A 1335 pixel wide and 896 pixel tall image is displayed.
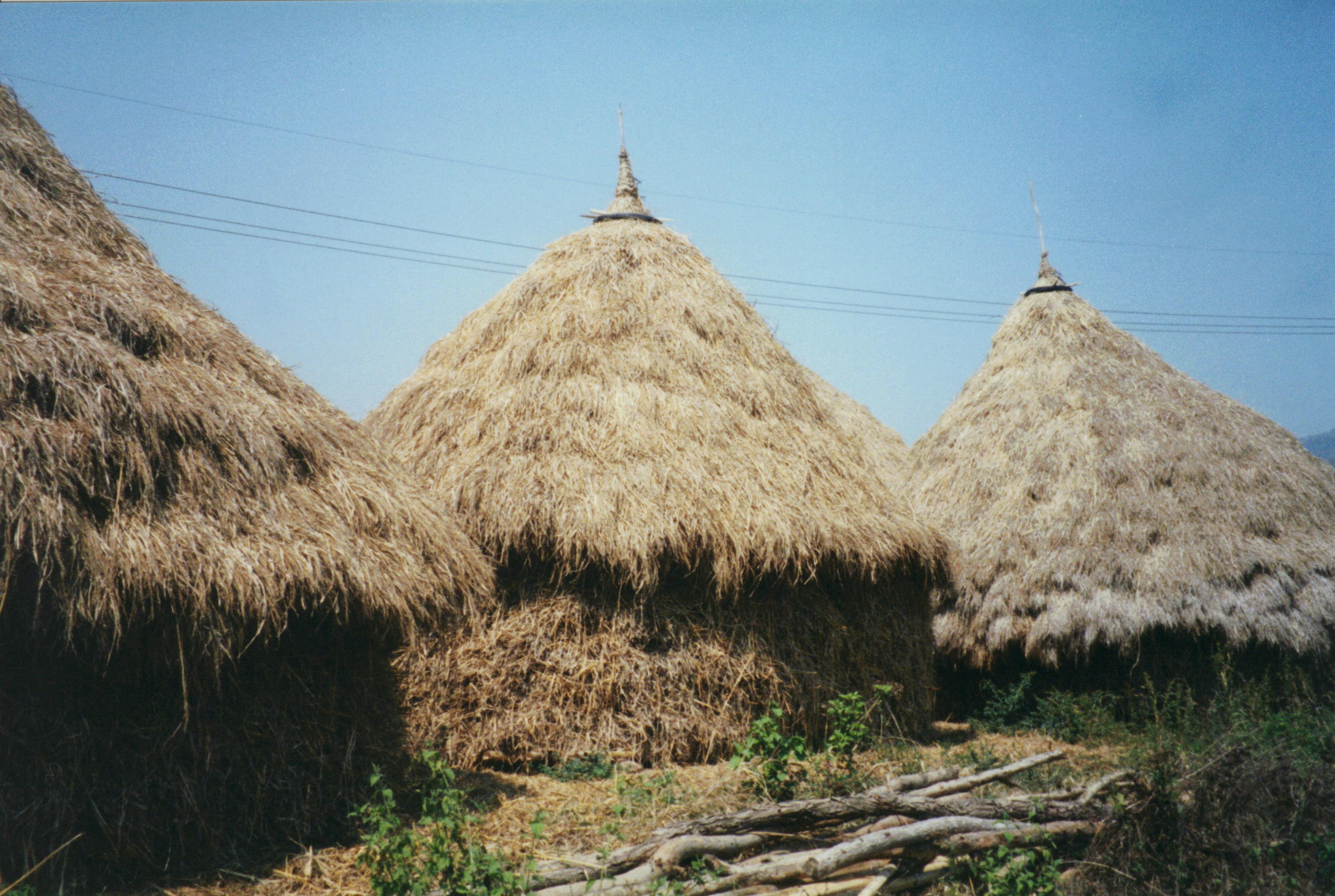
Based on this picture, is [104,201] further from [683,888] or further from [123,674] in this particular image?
[683,888]

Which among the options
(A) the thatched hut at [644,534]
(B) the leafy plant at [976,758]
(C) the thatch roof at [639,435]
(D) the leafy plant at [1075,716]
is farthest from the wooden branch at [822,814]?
(D) the leafy plant at [1075,716]

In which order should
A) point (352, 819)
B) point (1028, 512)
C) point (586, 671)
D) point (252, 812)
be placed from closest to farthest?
point (252, 812) < point (352, 819) < point (586, 671) < point (1028, 512)

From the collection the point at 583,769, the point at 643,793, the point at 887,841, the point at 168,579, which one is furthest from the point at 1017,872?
the point at 168,579

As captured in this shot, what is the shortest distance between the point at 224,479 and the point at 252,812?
1.74m

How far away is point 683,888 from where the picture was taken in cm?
394

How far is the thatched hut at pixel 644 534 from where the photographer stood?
686cm

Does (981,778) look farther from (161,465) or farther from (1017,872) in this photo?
(161,465)

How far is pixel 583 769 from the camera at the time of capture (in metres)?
6.51

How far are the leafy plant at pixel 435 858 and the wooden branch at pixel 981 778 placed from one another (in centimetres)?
224

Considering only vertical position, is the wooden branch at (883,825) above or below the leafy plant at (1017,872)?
above

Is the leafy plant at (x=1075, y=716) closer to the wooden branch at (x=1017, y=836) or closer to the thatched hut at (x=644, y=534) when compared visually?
the thatched hut at (x=644, y=534)

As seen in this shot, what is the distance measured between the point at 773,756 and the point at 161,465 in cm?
372

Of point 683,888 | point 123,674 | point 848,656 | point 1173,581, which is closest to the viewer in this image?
point 683,888

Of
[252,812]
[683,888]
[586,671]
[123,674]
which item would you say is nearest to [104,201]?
[123,674]
